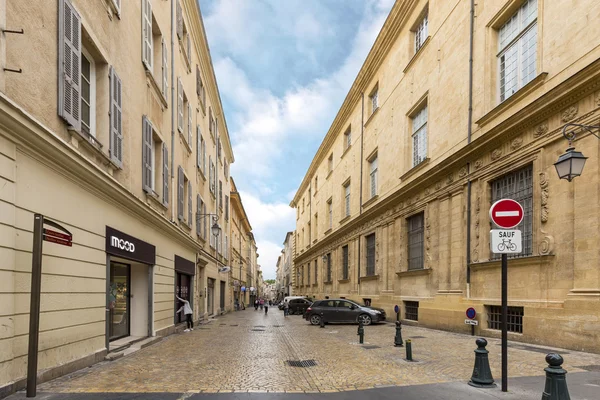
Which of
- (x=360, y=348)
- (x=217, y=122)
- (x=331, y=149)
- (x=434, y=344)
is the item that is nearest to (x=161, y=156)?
(x=360, y=348)

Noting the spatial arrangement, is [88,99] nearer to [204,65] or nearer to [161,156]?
[161,156]

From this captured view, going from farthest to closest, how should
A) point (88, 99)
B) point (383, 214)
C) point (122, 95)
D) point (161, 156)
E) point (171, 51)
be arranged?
point (383, 214)
point (171, 51)
point (161, 156)
point (122, 95)
point (88, 99)

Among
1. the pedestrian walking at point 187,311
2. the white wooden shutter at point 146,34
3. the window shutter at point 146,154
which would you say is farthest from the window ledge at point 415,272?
the white wooden shutter at point 146,34

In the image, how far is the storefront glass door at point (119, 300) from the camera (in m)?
11.7

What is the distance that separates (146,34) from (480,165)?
11.4m

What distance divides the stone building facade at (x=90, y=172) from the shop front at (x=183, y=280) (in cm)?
18

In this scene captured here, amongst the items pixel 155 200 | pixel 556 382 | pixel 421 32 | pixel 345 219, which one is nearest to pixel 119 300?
pixel 155 200

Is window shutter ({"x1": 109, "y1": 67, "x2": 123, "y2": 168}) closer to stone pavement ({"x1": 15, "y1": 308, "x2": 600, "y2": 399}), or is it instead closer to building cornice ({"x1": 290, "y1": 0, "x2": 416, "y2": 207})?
stone pavement ({"x1": 15, "y1": 308, "x2": 600, "y2": 399})

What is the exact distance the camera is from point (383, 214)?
79.0 feet

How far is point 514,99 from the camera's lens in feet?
43.0

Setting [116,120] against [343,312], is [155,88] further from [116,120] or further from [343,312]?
[343,312]

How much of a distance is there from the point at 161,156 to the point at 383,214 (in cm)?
1315

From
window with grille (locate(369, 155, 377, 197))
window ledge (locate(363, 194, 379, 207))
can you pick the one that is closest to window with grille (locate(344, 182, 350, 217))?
window ledge (locate(363, 194, 379, 207))

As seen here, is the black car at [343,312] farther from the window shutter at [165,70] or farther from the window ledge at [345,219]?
the window shutter at [165,70]
